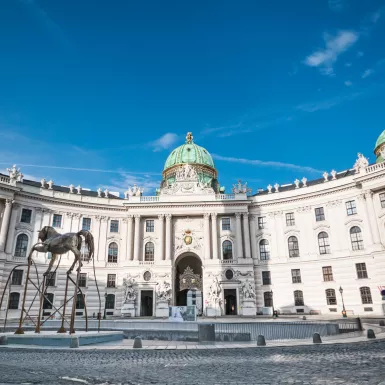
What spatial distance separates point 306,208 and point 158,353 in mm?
40578

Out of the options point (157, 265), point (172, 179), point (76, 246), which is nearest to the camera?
point (76, 246)

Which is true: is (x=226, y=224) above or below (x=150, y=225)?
below

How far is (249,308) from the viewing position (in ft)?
154

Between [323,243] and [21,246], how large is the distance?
143 feet

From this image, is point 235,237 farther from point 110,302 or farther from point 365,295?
A: point 110,302

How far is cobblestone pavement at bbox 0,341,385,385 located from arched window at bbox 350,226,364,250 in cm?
3132

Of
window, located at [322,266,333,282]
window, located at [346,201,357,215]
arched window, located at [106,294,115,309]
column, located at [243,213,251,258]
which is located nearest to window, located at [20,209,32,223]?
arched window, located at [106,294,115,309]

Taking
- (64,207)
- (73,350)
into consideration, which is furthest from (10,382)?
(64,207)

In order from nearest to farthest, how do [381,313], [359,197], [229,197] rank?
[381,313] → [359,197] → [229,197]

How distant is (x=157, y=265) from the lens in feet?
163

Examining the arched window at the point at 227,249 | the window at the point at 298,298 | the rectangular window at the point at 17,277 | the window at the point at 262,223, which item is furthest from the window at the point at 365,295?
the rectangular window at the point at 17,277

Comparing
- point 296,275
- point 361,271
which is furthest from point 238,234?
point 361,271

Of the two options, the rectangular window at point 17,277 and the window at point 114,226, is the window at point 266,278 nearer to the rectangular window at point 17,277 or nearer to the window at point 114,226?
the window at point 114,226

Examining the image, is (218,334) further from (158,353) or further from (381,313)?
(381,313)
